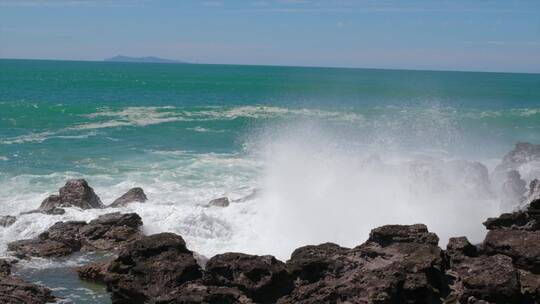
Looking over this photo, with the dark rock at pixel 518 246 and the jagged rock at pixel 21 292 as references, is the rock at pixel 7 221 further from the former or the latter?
the dark rock at pixel 518 246

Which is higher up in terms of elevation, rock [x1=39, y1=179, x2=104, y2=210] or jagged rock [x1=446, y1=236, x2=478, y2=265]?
jagged rock [x1=446, y1=236, x2=478, y2=265]

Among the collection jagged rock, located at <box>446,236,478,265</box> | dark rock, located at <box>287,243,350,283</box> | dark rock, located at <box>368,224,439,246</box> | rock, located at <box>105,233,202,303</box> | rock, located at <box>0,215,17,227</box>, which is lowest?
rock, located at <box>0,215,17,227</box>

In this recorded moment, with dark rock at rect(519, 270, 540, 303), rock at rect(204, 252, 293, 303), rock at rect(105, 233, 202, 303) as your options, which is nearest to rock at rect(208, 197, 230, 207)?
rock at rect(105, 233, 202, 303)

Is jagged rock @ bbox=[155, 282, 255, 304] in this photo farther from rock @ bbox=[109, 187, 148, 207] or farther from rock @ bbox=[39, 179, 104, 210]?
rock @ bbox=[109, 187, 148, 207]

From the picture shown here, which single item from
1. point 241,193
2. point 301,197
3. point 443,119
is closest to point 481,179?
point 301,197

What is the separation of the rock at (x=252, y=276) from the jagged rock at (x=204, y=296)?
38 centimetres

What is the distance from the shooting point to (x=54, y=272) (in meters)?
15.9

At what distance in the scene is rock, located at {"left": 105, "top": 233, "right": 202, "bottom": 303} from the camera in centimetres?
1321

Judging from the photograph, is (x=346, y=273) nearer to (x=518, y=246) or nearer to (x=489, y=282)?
(x=489, y=282)

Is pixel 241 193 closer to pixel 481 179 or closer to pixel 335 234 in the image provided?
pixel 335 234

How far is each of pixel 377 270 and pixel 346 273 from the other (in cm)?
73

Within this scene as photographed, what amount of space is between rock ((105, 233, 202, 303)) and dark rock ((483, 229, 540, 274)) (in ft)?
20.9

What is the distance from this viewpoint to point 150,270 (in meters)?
13.6

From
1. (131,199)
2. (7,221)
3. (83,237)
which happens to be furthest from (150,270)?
(131,199)
